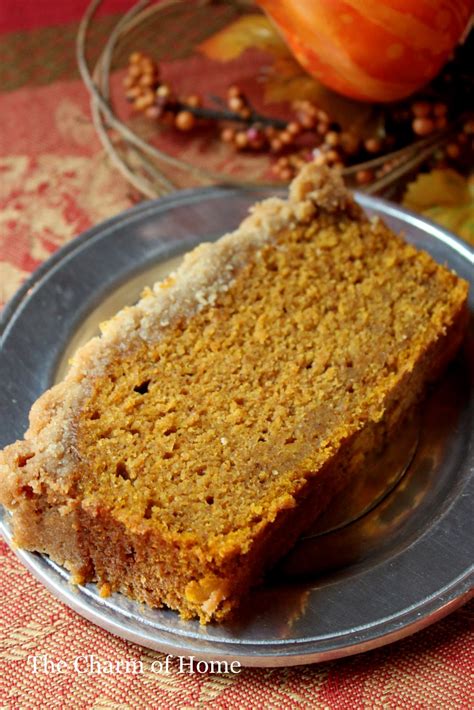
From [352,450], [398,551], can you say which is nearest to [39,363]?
[352,450]

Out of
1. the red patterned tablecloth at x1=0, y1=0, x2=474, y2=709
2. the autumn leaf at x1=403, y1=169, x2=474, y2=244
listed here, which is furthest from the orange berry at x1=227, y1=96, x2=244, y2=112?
the red patterned tablecloth at x1=0, y1=0, x2=474, y2=709

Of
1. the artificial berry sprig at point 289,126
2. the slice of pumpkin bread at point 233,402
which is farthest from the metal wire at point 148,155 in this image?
the slice of pumpkin bread at point 233,402

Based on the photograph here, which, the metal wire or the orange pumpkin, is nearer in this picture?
the orange pumpkin

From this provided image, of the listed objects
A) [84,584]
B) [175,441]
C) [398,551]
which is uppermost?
[175,441]

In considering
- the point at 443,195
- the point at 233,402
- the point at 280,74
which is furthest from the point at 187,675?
the point at 280,74

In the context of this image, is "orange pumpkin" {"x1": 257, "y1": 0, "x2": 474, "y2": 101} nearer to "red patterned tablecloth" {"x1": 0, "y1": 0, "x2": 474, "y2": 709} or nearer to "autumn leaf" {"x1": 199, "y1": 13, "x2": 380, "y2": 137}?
"autumn leaf" {"x1": 199, "y1": 13, "x2": 380, "y2": 137}

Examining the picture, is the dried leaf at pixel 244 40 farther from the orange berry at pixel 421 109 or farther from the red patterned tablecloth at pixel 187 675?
the red patterned tablecloth at pixel 187 675

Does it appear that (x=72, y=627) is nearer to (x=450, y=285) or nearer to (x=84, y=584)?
(x=84, y=584)
